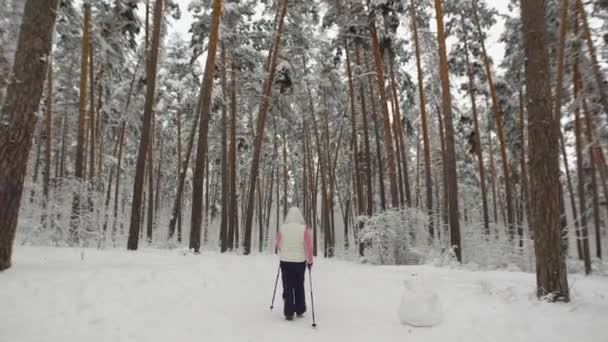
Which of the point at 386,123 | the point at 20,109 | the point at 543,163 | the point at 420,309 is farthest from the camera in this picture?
the point at 386,123

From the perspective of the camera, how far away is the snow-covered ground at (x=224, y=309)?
4.20m

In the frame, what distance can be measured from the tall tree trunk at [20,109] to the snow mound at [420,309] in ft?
19.1

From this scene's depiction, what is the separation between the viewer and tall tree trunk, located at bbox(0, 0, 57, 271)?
5.07 meters

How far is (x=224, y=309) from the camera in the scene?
5.48m

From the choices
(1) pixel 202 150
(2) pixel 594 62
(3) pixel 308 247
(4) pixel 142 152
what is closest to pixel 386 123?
(2) pixel 594 62

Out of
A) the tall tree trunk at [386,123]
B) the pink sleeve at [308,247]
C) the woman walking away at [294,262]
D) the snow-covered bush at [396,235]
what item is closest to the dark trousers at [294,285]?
the woman walking away at [294,262]

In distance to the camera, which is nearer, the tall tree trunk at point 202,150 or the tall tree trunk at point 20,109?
the tall tree trunk at point 20,109

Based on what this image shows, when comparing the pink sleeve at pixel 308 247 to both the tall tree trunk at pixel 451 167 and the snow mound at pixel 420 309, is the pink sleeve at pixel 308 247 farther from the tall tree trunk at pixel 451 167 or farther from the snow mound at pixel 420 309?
the tall tree trunk at pixel 451 167

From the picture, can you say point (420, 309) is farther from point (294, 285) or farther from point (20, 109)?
point (20, 109)

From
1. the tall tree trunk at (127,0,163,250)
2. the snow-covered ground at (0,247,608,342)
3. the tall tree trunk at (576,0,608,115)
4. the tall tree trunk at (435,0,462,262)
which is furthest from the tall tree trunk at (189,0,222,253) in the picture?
the tall tree trunk at (576,0,608,115)

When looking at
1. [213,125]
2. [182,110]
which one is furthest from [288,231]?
[213,125]

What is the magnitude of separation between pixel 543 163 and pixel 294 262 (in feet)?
13.5

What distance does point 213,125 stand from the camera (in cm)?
2411

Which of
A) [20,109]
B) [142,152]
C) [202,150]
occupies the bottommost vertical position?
[20,109]
